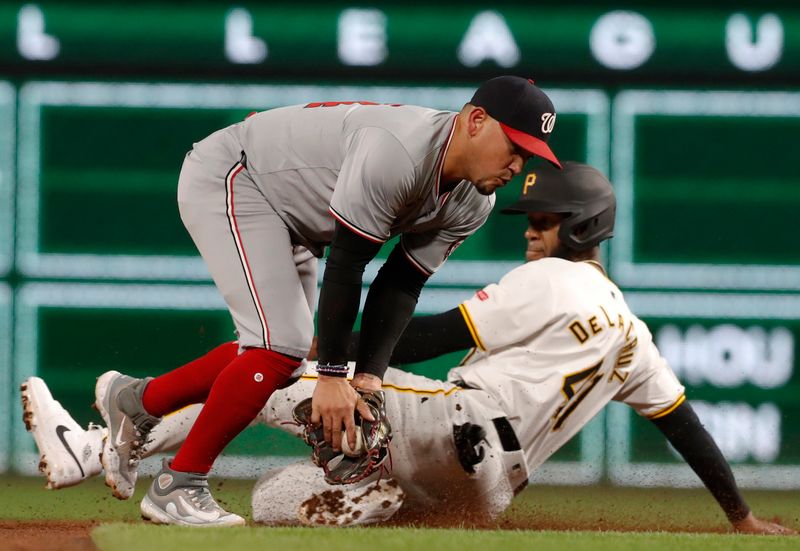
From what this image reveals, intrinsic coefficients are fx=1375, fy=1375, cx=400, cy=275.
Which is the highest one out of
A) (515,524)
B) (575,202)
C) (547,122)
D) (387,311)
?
Answer: (547,122)

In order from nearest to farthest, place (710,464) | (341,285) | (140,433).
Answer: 1. (341,285)
2. (140,433)
3. (710,464)

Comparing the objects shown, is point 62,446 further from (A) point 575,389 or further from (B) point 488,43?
→ (B) point 488,43

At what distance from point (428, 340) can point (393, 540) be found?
3.26 feet

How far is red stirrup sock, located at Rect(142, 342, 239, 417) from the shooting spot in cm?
368

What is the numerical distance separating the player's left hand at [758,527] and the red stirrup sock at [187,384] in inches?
62.4

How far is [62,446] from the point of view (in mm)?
3867

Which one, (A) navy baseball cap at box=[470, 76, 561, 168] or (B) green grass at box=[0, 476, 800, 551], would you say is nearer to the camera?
(B) green grass at box=[0, 476, 800, 551]

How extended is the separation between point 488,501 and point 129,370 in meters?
2.34

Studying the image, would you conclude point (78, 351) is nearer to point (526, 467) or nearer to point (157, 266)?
point (157, 266)

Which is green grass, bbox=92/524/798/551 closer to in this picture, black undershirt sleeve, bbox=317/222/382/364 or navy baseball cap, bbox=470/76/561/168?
black undershirt sleeve, bbox=317/222/382/364

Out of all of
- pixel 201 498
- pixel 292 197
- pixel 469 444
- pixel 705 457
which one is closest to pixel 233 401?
pixel 201 498

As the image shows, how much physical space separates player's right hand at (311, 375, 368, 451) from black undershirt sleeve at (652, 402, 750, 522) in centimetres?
124

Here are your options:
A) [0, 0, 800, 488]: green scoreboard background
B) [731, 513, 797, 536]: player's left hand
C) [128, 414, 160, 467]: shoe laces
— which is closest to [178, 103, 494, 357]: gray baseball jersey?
[128, 414, 160, 467]: shoe laces

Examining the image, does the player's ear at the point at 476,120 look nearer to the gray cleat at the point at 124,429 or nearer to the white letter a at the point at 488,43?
the gray cleat at the point at 124,429
